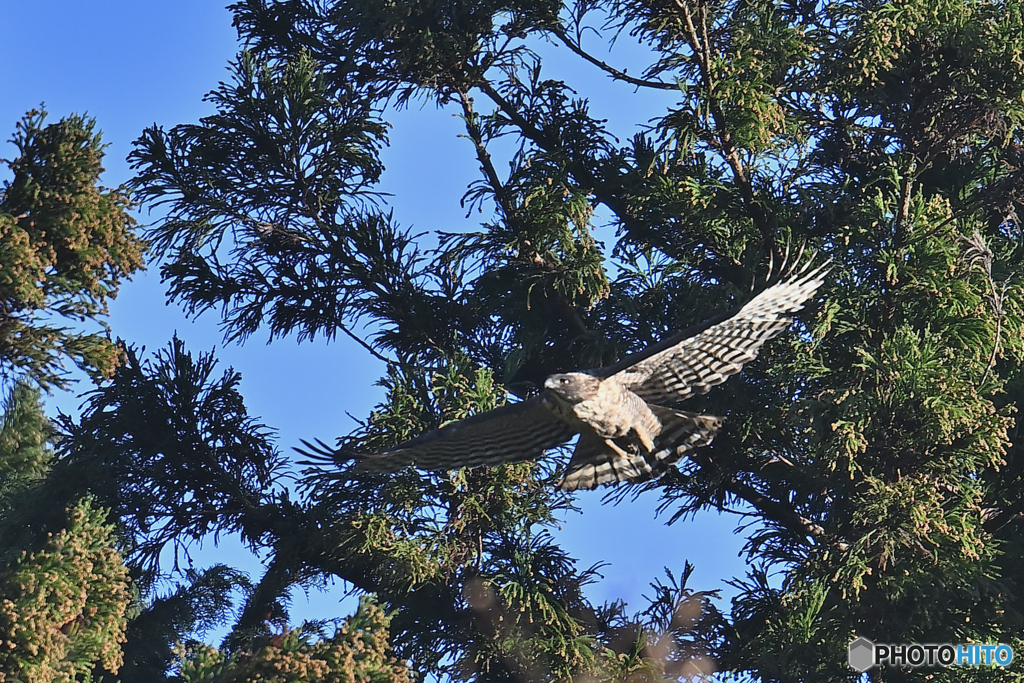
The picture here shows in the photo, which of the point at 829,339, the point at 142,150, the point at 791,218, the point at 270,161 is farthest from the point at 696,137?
the point at 142,150

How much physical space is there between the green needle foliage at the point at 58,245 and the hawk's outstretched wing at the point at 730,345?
9.41 feet

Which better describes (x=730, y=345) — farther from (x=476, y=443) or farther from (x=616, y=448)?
(x=476, y=443)

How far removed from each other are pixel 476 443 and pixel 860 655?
224 cm

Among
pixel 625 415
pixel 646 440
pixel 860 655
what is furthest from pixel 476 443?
pixel 860 655

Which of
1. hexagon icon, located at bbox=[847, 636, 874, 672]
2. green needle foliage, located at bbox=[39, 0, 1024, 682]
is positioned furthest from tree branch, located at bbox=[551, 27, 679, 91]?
hexagon icon, located at bbox=[847, 636, 874, 672]

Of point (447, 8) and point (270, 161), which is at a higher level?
point (447, 8)

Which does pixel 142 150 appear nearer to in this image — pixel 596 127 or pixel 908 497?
pixel 596 127

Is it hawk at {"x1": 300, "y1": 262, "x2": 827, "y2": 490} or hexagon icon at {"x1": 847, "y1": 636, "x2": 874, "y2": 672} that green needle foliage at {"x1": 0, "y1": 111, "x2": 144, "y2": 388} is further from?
hexagon icon at {"x1": 847, "y1": 636, "x2": 874, "y2": 672}

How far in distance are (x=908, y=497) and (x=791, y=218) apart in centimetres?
172

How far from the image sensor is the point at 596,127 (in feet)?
25.8

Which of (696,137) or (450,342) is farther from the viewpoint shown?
(450,342)

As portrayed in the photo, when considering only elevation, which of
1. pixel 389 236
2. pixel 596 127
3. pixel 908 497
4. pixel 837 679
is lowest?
pixel 837 679

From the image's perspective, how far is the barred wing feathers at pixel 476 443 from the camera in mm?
6676

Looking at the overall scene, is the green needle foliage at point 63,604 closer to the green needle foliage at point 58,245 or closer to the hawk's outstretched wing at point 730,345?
the green needle foliage at point 58,245
